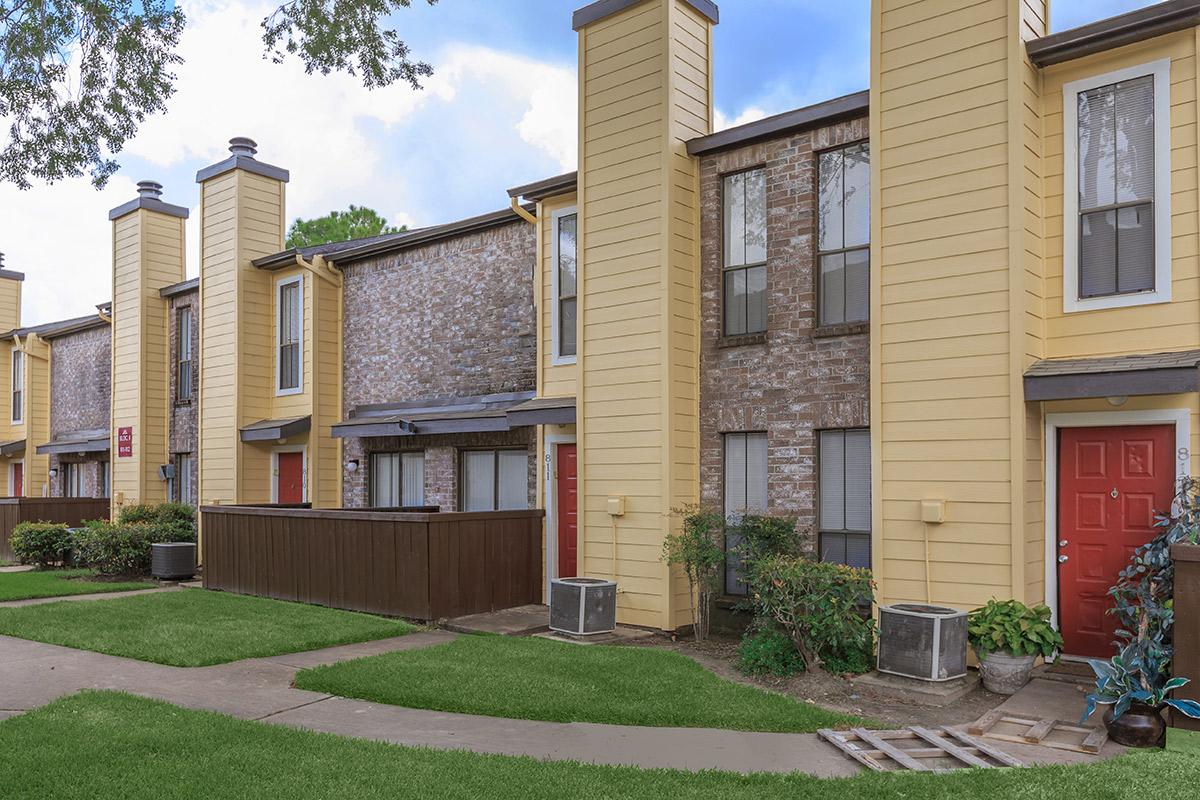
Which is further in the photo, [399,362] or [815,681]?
[399,362]

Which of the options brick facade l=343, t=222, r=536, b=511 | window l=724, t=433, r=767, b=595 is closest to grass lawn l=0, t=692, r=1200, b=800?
window l=724, t=433, r=767, b=595

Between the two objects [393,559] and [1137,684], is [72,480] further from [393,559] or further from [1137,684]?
[1137,684]

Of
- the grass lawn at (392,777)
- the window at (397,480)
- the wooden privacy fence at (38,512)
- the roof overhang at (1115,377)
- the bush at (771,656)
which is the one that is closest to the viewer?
the grass lawn at (392,777)

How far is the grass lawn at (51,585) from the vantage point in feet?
45.4

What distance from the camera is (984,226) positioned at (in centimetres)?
868

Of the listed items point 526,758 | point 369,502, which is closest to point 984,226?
point 526,758

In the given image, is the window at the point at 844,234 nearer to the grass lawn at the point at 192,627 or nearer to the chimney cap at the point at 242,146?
the grass lawn at the point at 192,627

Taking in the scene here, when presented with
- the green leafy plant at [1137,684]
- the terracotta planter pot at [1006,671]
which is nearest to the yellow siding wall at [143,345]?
the terracotta planter pot at [1006,671]

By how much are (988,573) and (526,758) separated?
4.68 m

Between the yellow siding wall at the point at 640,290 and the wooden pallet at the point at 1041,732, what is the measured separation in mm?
4266

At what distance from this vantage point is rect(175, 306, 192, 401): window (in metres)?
20.2

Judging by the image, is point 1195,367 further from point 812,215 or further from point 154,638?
point 154,638

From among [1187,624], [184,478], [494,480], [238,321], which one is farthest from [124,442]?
[1187,624]

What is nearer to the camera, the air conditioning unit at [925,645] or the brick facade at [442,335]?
the air conditioning unit at [925,645]
